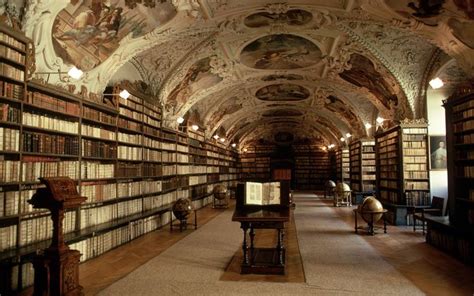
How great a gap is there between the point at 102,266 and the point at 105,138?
318 cm

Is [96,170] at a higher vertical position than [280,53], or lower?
lower

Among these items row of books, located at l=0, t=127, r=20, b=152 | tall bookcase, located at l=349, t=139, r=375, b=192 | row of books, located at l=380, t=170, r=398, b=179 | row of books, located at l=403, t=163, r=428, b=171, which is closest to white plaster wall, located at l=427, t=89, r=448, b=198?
row of books, located at l=403, t=163, r=428, b=171

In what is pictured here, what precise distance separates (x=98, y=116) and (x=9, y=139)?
9.65 ft

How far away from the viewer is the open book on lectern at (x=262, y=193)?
6766 millimetres

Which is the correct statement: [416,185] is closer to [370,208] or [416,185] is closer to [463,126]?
[370,208]

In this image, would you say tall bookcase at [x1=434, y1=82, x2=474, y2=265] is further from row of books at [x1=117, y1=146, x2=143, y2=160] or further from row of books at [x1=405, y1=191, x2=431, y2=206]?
row of books at [x1=117, y1=146, x2=143, y2=160]

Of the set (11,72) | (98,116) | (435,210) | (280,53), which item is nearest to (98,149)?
(98,116)

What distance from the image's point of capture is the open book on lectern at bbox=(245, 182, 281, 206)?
6.77m

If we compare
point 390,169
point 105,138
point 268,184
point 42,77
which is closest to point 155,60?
point 105,138

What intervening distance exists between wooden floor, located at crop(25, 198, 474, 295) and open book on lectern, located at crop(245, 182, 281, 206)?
259 cm

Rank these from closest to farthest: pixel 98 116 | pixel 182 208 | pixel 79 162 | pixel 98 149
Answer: pixel 79 162, pixel 98 149, pixel 98 116, pixel 182 208

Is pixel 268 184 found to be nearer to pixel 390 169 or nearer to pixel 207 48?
pixel 207 48

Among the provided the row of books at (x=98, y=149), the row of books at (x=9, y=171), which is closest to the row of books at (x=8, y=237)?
the row of books at (x=9, y=171)

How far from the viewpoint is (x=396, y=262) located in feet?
23.9
